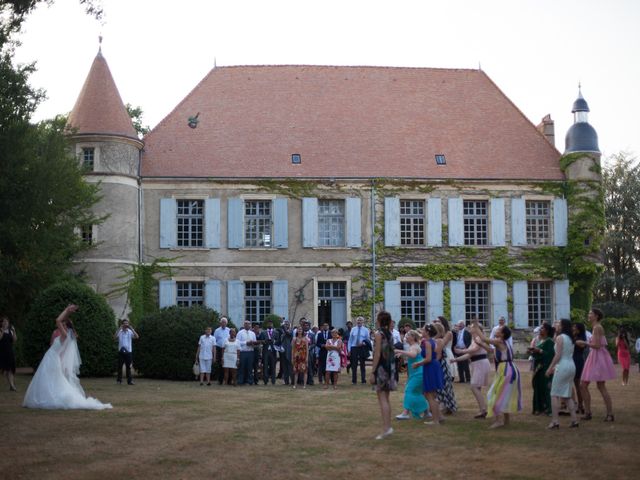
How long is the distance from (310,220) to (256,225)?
1924 mm

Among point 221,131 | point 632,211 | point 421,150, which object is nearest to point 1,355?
point 221,131

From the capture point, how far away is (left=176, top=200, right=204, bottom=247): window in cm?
2902

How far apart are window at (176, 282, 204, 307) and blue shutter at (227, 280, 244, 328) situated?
1.02 m

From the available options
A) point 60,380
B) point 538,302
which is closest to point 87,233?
point 60,380

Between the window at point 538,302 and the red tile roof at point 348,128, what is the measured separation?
3960 mm

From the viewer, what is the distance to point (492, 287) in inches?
1161

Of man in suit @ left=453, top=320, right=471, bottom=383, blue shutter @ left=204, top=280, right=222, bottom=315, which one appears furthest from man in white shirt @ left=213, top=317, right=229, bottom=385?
blue shutter @ left=204, top=280, right=222, bottom=315

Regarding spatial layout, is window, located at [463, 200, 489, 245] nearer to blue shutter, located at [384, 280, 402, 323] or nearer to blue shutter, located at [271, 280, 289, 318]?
blue shutter, located at [384, 280, 402, 323]

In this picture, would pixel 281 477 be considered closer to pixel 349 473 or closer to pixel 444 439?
pixel 349 473

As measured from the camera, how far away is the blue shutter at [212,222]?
1133 inches

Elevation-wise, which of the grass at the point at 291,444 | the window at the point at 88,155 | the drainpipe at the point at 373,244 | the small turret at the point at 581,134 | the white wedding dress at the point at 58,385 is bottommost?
the grass at the point at 291,444

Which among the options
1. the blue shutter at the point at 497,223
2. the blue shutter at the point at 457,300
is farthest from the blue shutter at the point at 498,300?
the blue shutter at the point at 497,223

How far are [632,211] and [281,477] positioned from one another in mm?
36518

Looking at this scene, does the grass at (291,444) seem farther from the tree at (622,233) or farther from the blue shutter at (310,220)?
the tree at (622,233)
